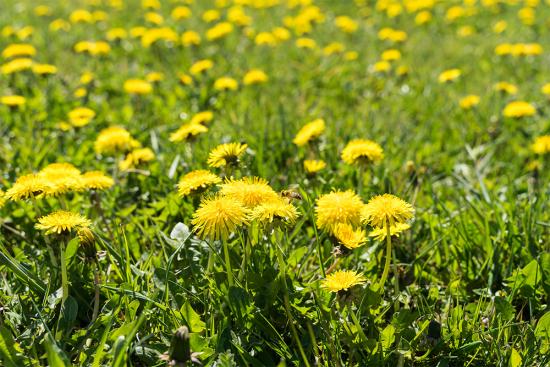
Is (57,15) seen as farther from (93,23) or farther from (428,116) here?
(428,116)

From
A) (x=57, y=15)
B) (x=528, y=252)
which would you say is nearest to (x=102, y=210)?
(x=528, y=252)

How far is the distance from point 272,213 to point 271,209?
1 cm

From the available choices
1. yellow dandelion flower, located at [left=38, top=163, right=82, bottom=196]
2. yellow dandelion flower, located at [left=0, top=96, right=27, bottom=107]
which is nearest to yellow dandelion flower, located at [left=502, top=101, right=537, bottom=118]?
yellow dandelion flower, located at [left=38, top=163, right=82, bottom=196]

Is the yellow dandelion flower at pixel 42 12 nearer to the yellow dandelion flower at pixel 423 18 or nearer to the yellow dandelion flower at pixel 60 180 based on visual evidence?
the yellow dandelion flower at pixel 423 18

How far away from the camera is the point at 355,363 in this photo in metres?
1.59

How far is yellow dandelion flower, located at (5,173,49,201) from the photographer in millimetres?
1776

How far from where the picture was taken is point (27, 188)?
1.79 metres

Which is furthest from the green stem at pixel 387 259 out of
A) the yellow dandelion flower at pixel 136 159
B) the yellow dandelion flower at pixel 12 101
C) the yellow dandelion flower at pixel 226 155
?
the yellow dandelion flower at pixel 12 101

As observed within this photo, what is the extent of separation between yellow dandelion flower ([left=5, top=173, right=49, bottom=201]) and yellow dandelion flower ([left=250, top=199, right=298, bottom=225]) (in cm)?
73

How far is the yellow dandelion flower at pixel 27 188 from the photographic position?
1.78 metres

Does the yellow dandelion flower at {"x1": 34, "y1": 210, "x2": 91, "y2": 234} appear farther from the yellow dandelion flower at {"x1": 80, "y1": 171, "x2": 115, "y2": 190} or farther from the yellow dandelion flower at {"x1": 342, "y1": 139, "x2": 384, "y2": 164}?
the yellow dandelion flower at {"x1": 342, "y1": 139, "x2": 384, "y2": 164}

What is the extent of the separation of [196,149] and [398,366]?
1576mm

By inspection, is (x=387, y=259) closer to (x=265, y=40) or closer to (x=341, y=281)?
(x=341, y=281)

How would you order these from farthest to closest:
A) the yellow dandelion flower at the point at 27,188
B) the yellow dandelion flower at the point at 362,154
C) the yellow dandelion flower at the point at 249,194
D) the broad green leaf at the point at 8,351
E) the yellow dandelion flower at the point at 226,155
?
the yellow dandelion flower at the point at 362,154 → the yellow dandelion flower at the point at 226,155 → the yellow dandelion flower at the point at 27,188 → the yellow dandelion flower at the point at 249,194 → the broad green leaf at the point at 8,351
